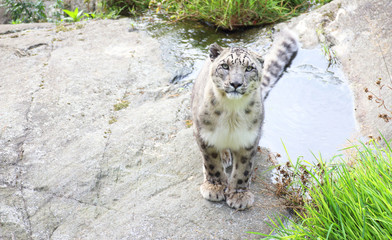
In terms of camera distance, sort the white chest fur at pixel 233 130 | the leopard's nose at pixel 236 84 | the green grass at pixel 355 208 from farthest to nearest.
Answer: the white chest fur at pixel 233 130
the leopard's nose at pixel 236 84
the green grass at pixel 355 208

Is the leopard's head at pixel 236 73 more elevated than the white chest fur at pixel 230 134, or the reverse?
the leopard's head at pixel 236 73

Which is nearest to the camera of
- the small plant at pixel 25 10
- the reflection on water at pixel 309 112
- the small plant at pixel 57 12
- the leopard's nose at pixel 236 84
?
the leopard's nose at pixel 236 84

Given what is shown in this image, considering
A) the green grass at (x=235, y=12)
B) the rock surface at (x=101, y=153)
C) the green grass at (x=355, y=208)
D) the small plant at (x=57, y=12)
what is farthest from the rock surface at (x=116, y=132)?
the small plant at (x=57, y=12)

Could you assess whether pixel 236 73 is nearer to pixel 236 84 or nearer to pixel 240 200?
pixel 236 84

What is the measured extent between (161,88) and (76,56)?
1778mm

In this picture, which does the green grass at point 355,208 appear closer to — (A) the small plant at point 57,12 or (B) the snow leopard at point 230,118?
(B) the snow leopard at point 230,118

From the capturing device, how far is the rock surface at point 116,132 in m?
4.14

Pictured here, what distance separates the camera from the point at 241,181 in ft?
14.3

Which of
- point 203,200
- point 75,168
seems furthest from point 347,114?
point 75,168

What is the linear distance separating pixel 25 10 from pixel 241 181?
27.8 feet

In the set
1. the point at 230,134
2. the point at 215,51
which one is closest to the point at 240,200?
the point at 230,134

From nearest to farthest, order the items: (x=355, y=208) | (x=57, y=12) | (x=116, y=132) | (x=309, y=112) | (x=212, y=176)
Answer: (x=355, y=208) → (x=212, y=176) → (x=116, y=132) → (x=309, y=112) → (x=57, y=12)

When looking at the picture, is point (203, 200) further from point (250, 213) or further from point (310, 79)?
point (310, 79)

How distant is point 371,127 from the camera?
5016mm
